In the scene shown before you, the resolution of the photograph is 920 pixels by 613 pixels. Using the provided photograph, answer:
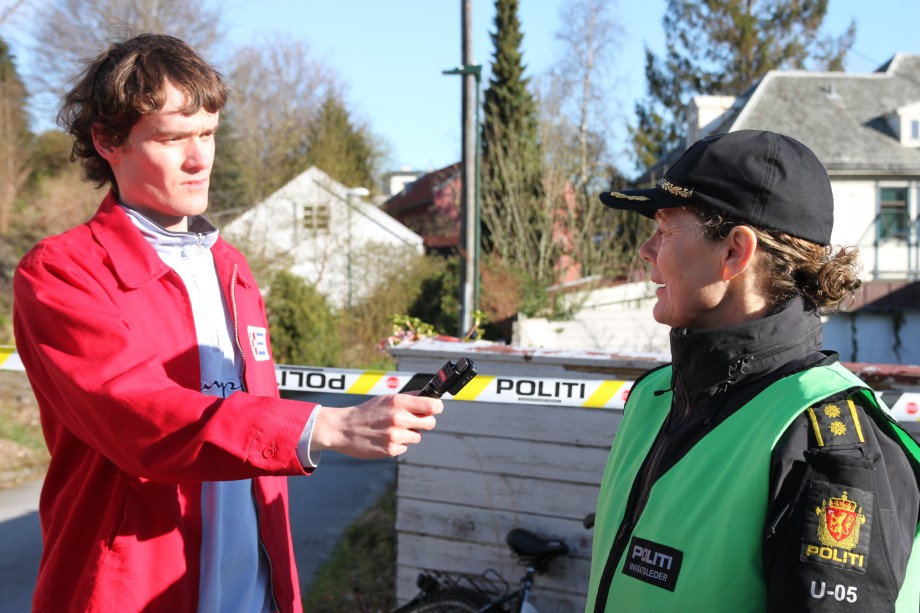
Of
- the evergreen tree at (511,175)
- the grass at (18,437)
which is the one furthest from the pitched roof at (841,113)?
the grass at (18,437)

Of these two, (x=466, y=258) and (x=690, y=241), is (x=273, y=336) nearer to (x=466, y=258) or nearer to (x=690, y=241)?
(x=466, y=258)

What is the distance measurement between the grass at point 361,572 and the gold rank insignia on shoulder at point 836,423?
15.2 feet

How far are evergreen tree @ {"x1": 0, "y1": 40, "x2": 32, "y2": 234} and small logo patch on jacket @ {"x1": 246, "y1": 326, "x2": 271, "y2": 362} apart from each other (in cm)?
2194

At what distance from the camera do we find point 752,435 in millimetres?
1425

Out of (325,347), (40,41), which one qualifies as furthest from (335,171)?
(325,347)

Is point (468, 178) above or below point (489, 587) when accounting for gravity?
above

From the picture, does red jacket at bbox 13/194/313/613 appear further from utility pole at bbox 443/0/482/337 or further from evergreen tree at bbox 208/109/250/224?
evergreen tree at bbox 208/109/250/224

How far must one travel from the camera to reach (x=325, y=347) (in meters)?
17.0

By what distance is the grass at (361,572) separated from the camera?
566 centimetres

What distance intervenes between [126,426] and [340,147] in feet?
109

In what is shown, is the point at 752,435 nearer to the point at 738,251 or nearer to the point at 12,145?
the point at 738,251

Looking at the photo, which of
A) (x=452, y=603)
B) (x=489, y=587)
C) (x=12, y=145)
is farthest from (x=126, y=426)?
(x=12, y=145)

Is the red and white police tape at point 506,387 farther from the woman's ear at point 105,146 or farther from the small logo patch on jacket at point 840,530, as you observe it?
the small logo patch on jacket at point 840,530

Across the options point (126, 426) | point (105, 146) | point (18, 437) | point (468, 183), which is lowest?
point (18, 437)
